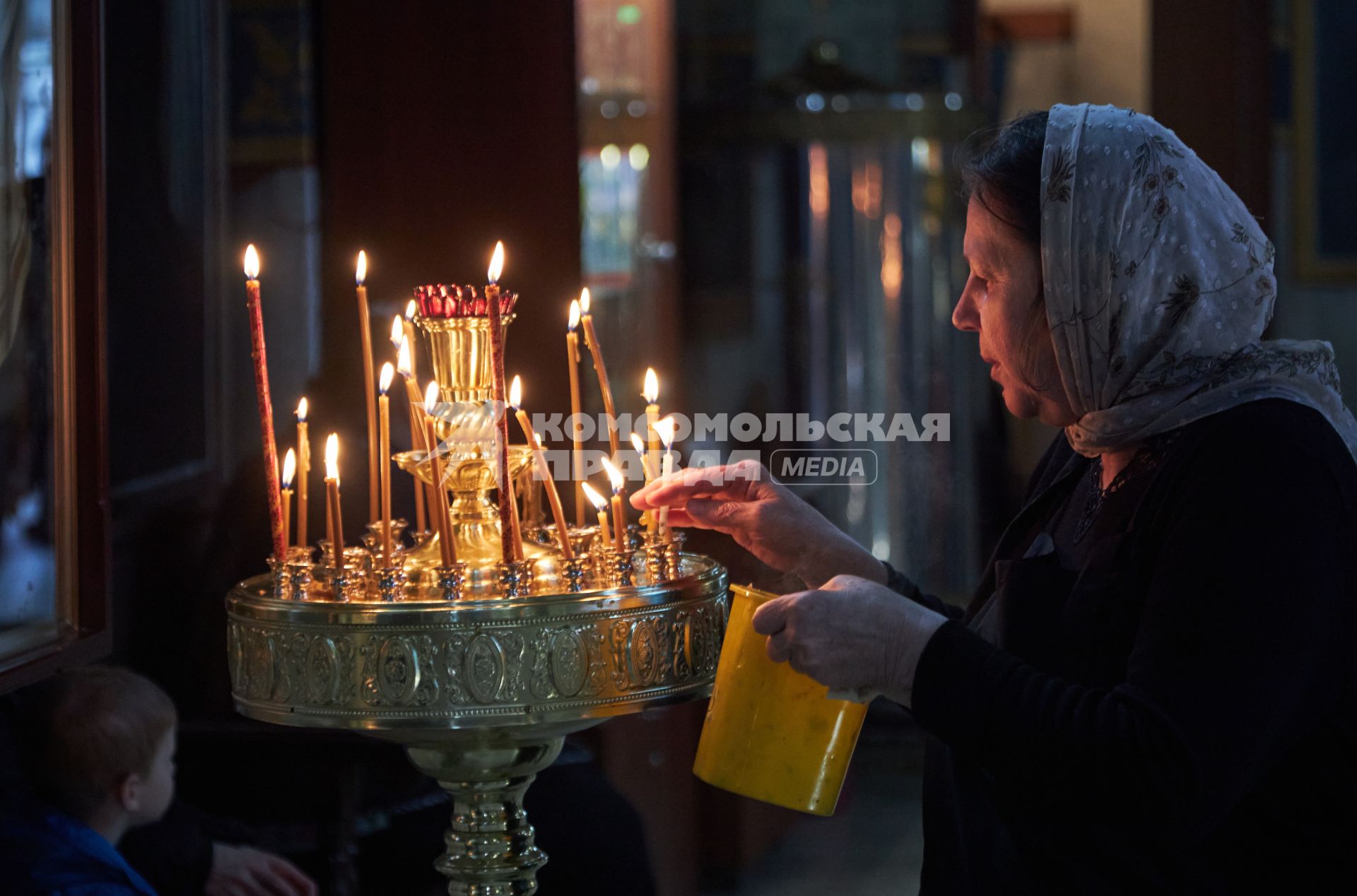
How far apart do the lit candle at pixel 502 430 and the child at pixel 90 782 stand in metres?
0.57

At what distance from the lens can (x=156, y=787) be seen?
153 cm

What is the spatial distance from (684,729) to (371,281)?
2.40ft

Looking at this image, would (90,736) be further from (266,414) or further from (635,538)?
(635,538)

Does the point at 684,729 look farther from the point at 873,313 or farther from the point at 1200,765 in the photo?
the point at 1200,765

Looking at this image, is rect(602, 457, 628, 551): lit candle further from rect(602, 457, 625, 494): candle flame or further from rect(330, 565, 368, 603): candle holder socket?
rect(330, 565, 368, 603): candle holder socket

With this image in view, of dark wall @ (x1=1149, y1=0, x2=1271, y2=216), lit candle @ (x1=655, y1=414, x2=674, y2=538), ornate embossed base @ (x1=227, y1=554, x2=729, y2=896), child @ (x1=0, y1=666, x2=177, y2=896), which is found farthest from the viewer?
dark wall @ (x1=1149, y1=0, x2=1271, y2=216)

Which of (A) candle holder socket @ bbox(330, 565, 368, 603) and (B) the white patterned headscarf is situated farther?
(A) candle holder socket @ bbox(330, 565, 368, 603)

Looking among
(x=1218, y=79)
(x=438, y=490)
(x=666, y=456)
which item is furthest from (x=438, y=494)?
(x=1218, y=79)

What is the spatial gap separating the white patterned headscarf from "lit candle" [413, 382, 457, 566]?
0.49 metres

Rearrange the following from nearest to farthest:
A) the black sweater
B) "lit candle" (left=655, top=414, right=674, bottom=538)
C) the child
→ 1. the black sweater
2. "lit candle" (left=655, top=414, right=674, bottom=538)
3. the child

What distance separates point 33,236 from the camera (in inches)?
55.9

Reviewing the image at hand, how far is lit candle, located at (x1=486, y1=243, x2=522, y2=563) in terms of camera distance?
1100mm

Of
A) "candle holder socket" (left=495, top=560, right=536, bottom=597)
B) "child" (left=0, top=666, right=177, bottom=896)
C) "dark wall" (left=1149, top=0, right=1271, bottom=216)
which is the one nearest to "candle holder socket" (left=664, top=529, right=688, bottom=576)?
"candle holder socket" (left=495, top=560, right=536, bottom=597)

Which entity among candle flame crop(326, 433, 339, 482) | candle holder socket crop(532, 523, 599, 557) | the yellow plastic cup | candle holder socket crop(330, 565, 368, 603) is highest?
candle flame crop(326, 433, 339, 482)
